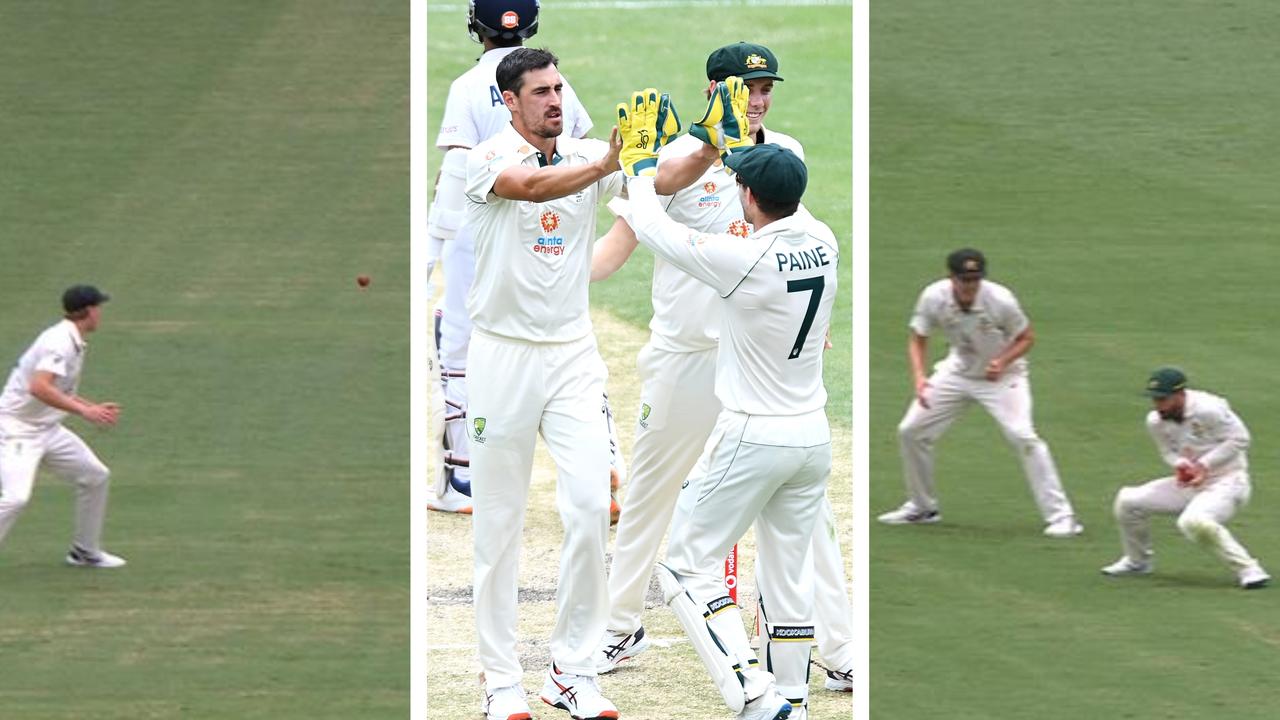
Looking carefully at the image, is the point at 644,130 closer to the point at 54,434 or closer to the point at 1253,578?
the point at 1253,578

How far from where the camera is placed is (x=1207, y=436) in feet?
27.3

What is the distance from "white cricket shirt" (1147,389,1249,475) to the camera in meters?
8.27

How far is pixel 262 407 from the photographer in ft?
32.1

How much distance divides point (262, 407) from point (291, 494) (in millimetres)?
930

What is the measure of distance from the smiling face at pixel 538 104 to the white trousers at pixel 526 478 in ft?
2.10

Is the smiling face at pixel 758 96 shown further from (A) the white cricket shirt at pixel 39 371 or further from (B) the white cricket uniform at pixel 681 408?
(A) the white cricket shirt at pixel 39 371

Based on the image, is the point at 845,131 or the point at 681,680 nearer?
the point at 681,680

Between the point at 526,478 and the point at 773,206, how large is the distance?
113cm

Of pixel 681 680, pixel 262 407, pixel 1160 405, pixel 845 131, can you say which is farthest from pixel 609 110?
pixel 681 680

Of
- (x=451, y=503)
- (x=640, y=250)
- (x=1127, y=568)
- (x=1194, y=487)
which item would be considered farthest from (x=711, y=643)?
(x=640, y=250)

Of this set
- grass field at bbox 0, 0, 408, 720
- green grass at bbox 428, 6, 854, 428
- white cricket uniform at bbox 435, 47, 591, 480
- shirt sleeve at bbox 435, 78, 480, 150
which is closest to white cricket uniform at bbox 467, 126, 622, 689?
grass field at bbox 0, 0, 408, 720

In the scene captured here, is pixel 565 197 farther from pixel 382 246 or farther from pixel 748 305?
pixel 382 246

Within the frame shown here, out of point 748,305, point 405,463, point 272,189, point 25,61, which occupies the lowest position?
point 405,463

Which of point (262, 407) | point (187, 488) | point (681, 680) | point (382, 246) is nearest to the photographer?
point (681, 680)
